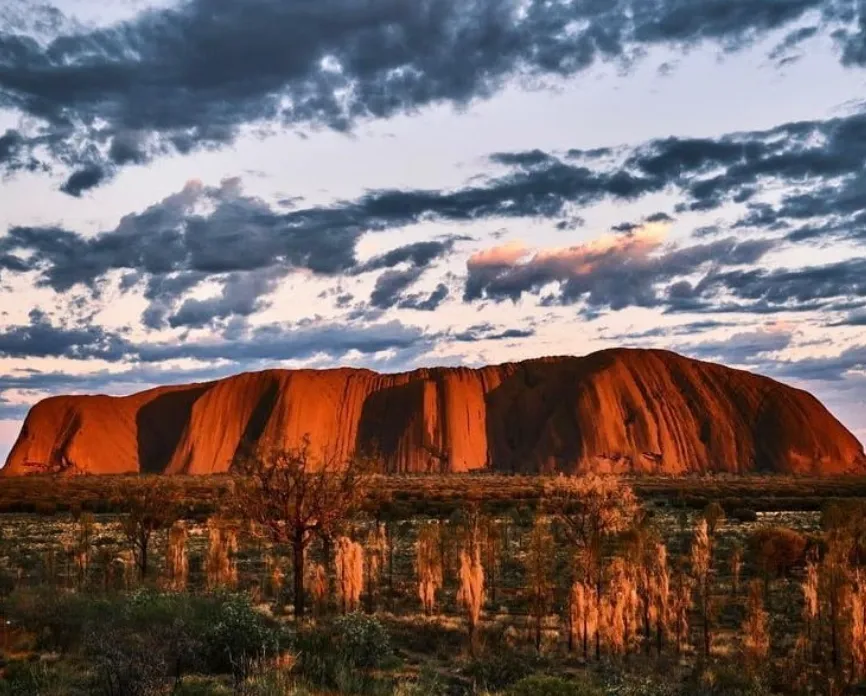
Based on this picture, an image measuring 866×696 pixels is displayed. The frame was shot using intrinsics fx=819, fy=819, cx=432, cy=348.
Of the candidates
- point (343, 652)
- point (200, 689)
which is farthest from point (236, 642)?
point (200, 689)

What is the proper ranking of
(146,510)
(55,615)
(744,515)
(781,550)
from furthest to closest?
(744,515), (781,550), (146,510), (55,615)

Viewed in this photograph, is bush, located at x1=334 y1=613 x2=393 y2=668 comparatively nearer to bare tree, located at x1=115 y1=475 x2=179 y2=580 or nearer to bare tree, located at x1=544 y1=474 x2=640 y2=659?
bare tree, located at x1=544 y1=474 x2=640 y2=659

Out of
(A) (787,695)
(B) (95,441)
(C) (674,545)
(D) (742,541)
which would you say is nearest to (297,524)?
(A) (787,695)

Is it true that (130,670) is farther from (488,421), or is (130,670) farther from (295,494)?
(488,421)

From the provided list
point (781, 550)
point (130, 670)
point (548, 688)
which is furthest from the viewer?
point (781, 550)

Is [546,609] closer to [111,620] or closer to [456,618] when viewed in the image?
[456,618]

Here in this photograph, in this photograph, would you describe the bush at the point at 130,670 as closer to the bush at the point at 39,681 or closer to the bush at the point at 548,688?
the bush at the point at 39,681
